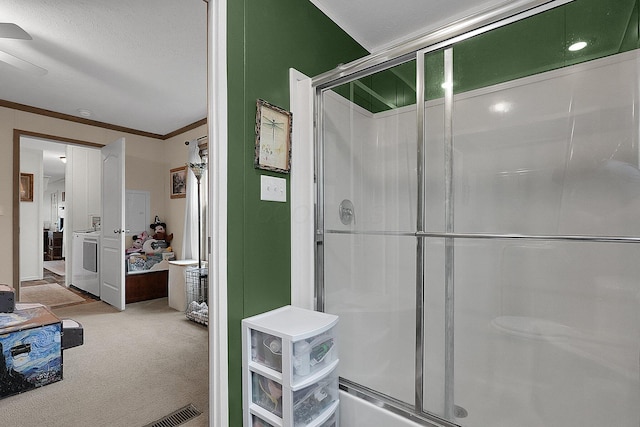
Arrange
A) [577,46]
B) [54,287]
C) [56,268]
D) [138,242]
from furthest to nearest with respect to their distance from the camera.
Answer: [56,268]
[54,287]
[138,242]
[577,46]

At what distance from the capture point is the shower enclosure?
4.68ft

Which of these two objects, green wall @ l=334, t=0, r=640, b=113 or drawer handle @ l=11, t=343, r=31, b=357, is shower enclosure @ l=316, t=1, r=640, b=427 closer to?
green wall @ l=334, t=0, r=640, b=113

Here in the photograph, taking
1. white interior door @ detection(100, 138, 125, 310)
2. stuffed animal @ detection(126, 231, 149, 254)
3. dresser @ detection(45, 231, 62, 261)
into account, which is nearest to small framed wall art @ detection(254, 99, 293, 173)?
white interior door @ detection(100, 138, 125, 310)

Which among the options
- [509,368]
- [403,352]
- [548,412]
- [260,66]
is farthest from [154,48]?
[548,412]

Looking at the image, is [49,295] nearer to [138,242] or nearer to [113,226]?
[138,242]

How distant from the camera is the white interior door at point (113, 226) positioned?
151 inches

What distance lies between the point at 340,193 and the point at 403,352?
98 cm

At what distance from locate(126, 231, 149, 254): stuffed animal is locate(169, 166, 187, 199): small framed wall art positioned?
2.39ft

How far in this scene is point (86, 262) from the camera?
474 centimetres

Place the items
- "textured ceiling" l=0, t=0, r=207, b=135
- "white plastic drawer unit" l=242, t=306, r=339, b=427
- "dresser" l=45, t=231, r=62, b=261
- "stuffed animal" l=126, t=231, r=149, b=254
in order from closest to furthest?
"white plastic drawer unit" l=242, t=306, r=339, b=427 → "textured ceiling" l=0, t=0, r=207, b=135 → "stuffed animal" l=126, t=231, r=149, b=254 → "dresser" l=45, t=231, r=62, b=261

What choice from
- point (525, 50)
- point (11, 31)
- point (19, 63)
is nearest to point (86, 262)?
point (19, 63)

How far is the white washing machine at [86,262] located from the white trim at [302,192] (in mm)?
4011

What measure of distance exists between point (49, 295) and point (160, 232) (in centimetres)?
173

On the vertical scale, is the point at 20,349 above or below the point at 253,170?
below
